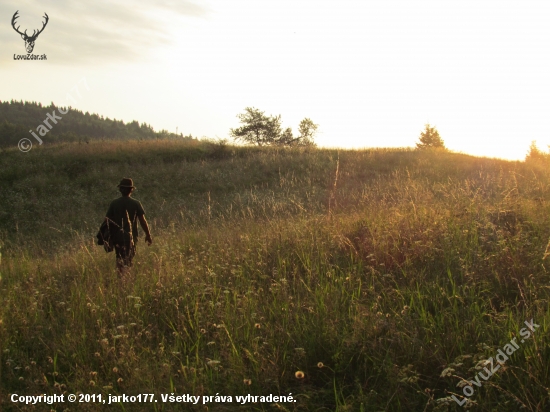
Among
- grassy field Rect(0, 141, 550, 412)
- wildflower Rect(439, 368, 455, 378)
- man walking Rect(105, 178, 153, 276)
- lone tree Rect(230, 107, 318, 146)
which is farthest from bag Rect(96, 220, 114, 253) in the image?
lone tree Rect(230, 107, 318, 146)

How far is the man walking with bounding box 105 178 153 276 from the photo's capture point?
6734mm

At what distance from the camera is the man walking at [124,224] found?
6.73 meters

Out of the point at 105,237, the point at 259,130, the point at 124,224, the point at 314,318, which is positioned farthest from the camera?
the point at 259,130

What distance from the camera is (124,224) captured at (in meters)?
7.00

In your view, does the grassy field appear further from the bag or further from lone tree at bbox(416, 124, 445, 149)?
lone tree at bbox(416, 124, 445, 149)

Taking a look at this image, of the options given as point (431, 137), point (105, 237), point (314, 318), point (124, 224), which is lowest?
point (314, 318)

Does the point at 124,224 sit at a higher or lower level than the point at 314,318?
higher

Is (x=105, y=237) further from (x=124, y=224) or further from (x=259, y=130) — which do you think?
(x=259, y=130)

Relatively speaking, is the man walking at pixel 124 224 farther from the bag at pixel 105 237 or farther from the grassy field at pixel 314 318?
the grassy field at pixel 314 318

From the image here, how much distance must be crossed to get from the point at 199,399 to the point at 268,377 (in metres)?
0.57

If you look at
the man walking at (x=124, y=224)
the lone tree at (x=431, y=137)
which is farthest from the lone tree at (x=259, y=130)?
the man walking at (x=124, y=224)

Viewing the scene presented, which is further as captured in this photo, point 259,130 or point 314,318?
point 259,130

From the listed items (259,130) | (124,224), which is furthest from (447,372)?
(259,130)

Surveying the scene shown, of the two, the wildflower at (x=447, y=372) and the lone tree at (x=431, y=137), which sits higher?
the lone tree at (x=431, y=137)
